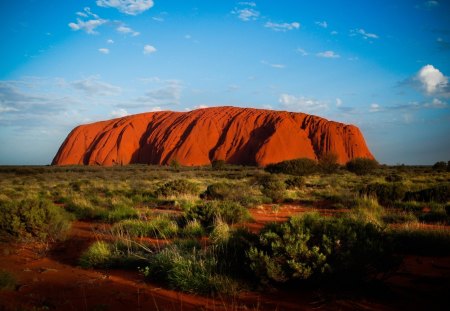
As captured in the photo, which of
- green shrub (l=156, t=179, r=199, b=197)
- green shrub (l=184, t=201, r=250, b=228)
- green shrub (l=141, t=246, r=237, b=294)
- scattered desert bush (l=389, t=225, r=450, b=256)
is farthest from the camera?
green shrub (l=156, t=179, r=199, b=197)

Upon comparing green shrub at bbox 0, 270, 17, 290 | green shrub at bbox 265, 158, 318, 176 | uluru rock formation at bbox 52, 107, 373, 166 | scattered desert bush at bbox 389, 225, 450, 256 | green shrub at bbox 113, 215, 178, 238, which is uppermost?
uluru rock formation at bbox 52, 107, 373, 166

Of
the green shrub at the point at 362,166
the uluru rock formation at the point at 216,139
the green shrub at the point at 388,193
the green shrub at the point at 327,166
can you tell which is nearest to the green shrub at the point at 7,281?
the green shrub at the point at 388,193

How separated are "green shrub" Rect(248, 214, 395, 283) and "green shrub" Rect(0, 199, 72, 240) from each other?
16.1 feet

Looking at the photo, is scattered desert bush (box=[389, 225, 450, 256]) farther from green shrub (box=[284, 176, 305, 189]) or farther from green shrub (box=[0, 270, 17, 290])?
Result: green shrub (box=[284, 176, 305, 189])

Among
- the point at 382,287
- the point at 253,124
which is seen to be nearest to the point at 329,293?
the point at 382,287

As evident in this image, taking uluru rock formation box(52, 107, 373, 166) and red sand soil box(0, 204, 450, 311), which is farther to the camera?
uluru rock formation box(52, 107, 373, 166)

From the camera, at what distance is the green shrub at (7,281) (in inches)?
161

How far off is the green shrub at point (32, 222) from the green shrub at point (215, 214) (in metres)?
2.71

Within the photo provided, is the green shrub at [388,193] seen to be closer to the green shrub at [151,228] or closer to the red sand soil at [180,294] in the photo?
the red sand soil at [180,294]

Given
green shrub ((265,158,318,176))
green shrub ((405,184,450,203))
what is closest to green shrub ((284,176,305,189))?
green shrub ((405,184,450,203))

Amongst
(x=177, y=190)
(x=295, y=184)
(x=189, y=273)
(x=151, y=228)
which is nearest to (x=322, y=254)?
(x=189, y=273)

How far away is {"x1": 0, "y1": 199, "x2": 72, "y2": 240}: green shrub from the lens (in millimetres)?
6785

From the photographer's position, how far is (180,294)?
12.9ft

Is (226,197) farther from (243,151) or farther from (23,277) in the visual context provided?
(243,151)
